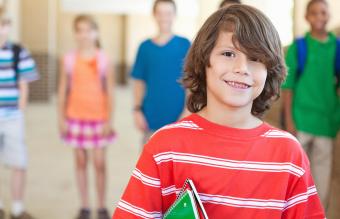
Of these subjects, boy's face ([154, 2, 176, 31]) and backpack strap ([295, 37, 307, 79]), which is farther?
boy's face ([154, 2, 176, 31])

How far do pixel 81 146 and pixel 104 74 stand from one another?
585 mm

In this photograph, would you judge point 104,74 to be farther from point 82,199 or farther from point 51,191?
point 51,191

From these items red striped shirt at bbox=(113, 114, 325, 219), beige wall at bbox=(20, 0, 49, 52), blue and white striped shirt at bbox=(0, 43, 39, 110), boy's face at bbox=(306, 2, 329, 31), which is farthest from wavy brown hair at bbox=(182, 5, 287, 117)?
beige wall at bbox=(20, 0, 49, 52)

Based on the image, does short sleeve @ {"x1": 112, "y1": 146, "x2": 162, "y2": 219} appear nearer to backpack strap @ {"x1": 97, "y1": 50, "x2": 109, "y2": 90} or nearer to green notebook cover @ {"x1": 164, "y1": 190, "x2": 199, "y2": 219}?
green notebook cover @ {"x1": 164, "y1": 190, "x2": 199, "y2": 219}

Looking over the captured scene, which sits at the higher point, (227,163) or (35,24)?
(227,163)

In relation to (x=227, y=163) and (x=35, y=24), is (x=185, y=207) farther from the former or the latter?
(x=35, y=24)

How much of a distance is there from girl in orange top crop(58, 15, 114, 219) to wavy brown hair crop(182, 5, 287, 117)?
2.90 m

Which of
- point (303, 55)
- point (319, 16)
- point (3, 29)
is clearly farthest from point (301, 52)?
point (3, 29)

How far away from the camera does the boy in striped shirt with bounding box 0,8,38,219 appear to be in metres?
4.73

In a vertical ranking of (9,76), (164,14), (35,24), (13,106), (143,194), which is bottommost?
(35,24)

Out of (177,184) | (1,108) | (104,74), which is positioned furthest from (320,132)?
(177,184)

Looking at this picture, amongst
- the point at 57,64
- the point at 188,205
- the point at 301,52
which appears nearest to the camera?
the point at 188,205

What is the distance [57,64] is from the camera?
1616 centimetres

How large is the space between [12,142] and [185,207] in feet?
11.3
